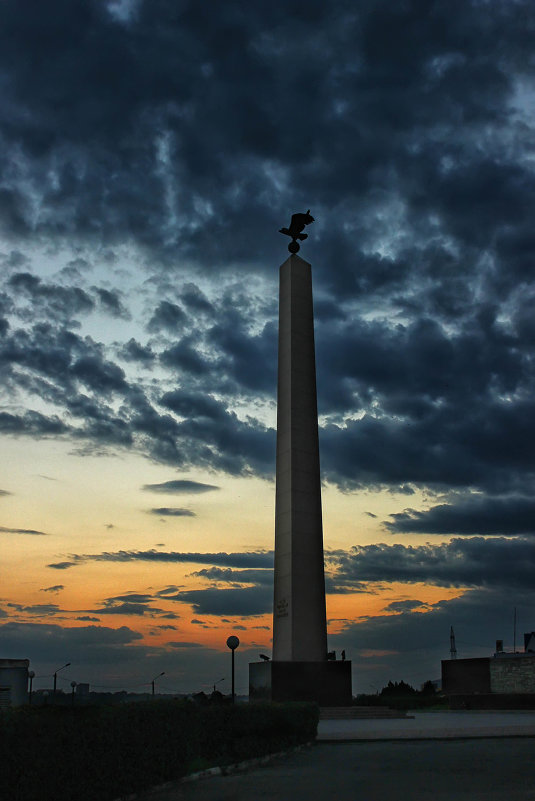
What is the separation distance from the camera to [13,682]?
3506cm

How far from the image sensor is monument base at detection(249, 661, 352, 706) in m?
29.3

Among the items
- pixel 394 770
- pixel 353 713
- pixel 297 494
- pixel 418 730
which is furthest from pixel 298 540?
pixel 394 770

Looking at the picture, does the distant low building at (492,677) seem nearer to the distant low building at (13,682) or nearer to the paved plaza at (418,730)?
the paved plaza at (418,730)

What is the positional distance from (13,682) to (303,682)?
44.1ft

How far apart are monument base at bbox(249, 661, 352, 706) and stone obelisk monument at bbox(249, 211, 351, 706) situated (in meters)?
0.03

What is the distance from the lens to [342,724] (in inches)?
1025

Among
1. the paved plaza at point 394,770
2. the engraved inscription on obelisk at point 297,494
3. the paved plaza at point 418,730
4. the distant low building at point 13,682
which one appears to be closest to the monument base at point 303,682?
the engraved inscription on obelisk at point 297,494

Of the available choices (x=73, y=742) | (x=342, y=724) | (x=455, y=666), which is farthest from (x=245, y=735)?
(x=455, y=666)

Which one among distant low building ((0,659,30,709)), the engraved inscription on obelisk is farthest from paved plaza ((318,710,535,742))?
distant low building ((0,659,30,709))

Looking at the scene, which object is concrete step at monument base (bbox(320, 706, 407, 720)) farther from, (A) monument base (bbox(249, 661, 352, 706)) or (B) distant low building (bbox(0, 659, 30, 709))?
(B) distant low building (bbox(0, 659, 30, 709))

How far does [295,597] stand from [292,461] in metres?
5.10

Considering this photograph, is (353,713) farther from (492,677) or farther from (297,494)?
(492,677)

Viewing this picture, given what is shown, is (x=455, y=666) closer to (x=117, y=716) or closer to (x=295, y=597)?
(x=295, y=597)

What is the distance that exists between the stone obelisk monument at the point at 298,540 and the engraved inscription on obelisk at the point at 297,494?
36 mm
